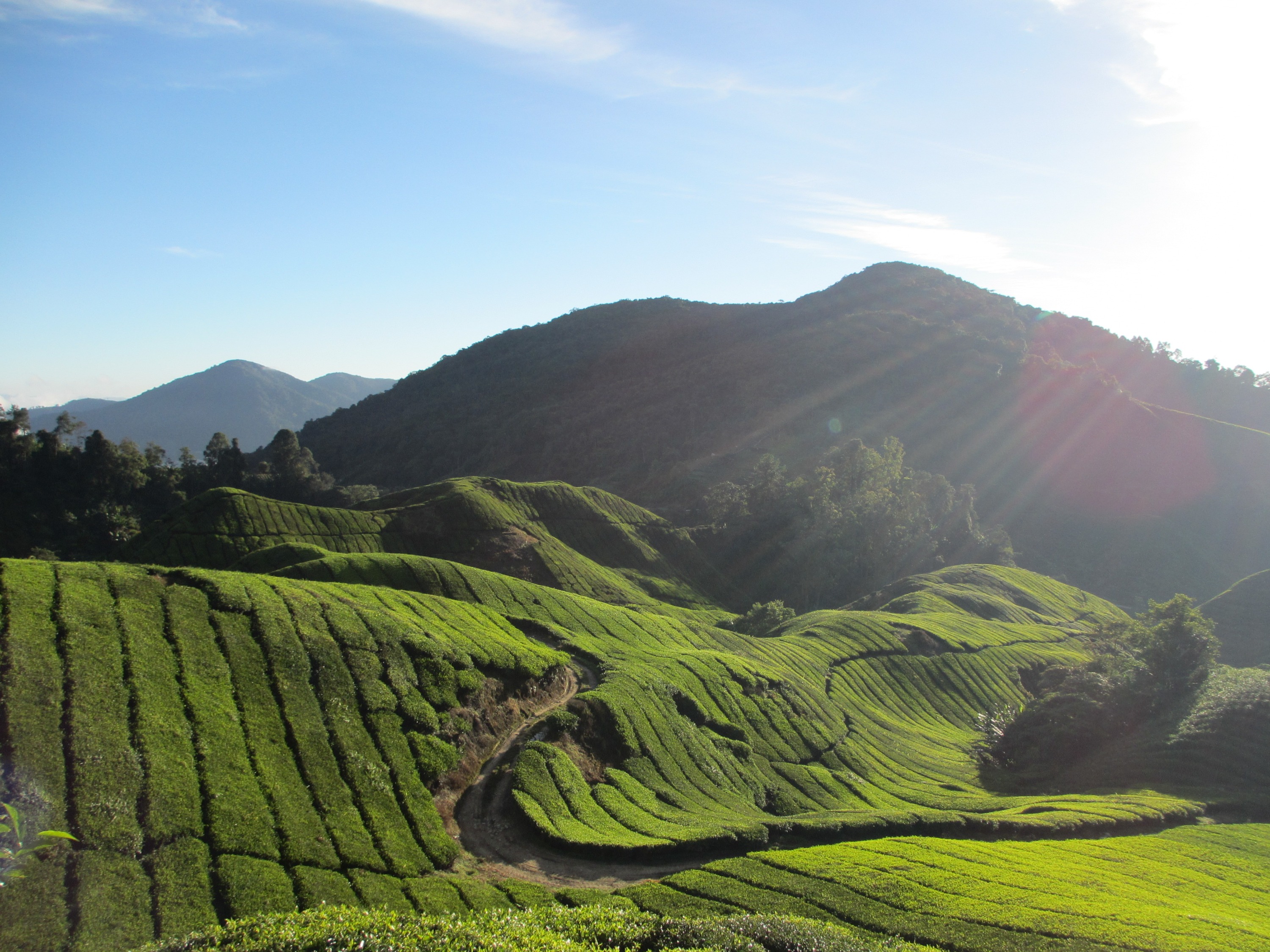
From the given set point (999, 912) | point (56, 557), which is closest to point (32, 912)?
point (999, 912)

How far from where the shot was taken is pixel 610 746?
25.4 meters

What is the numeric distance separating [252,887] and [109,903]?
7.86 ft

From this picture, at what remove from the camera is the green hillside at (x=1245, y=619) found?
69875 millimetres

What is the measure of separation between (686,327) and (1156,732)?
15437 cm

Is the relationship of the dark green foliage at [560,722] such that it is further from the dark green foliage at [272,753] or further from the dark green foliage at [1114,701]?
the dark green foliage at [1114,701]

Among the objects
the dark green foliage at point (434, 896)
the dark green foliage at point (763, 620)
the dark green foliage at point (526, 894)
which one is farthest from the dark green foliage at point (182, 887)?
the dark green foliage at point (763, 620)

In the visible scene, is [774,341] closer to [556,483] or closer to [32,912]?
[556,483]

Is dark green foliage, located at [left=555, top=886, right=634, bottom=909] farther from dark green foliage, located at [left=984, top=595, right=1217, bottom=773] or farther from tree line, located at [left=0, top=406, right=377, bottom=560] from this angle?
tree line, located at [left=0, top=406, right=377, bottom=560]

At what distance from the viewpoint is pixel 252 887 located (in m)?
14.5

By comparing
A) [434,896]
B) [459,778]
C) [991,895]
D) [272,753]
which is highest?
[272,753]

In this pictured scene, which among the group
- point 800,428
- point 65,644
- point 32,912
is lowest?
point 32,912

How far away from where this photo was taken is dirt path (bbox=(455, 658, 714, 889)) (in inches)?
725

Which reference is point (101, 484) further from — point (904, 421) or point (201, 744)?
point (904, 421)

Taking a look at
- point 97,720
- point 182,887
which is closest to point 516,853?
point 182,887
